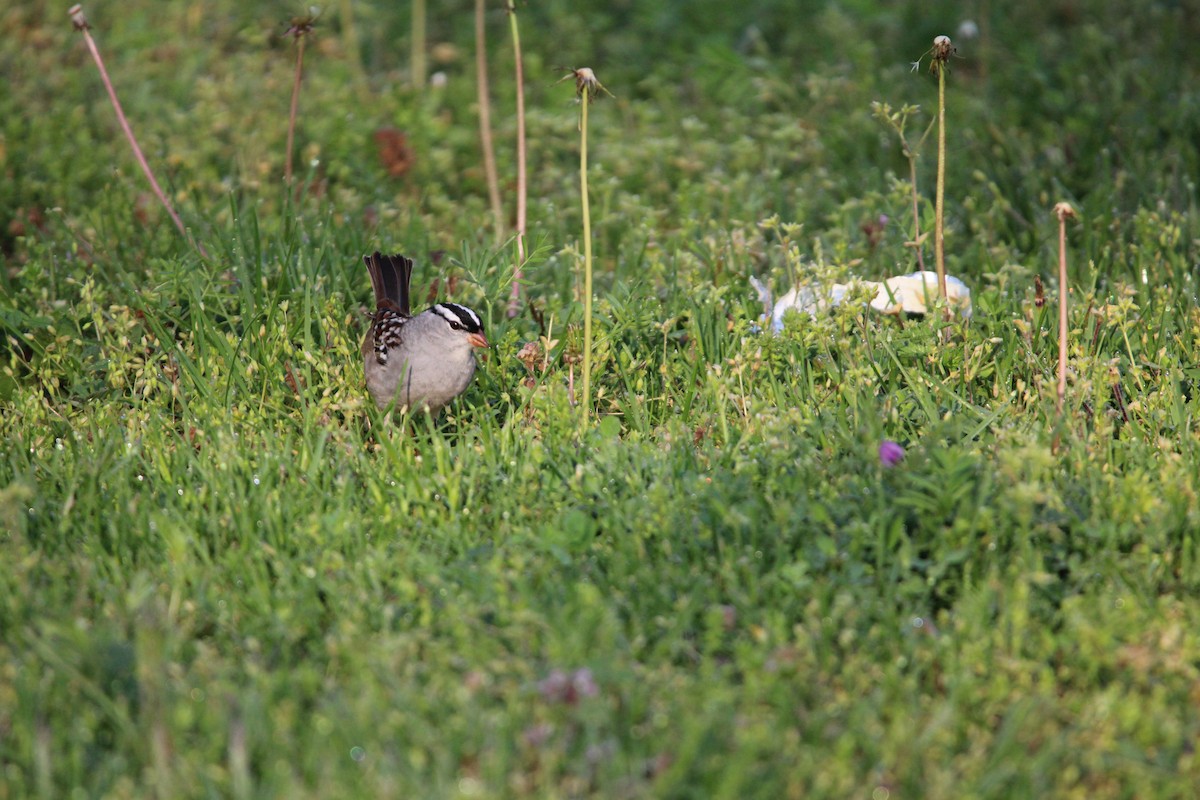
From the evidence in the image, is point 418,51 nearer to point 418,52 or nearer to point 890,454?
point 418,52

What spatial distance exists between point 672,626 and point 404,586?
2.39 feet

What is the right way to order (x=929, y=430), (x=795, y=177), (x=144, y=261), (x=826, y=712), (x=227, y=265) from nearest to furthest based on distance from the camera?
(x=826, y=712) < (x=929, y=430) < (x=227, y=265) < (x=144, y=261) < (x=795, y=177)

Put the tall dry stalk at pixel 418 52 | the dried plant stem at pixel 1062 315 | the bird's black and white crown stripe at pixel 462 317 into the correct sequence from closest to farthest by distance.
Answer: the dried plant stem at pixel 1062 315, the bird's black and white crown stripe at pixel 462 317, the tall dry stalk at pixel 418 52

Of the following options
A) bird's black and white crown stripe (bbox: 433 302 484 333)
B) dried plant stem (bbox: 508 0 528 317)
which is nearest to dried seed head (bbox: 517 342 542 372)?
bird's black and white crown stripe (bbox: 433 302 484 333)

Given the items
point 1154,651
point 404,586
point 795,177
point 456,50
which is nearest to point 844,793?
point 1154,651

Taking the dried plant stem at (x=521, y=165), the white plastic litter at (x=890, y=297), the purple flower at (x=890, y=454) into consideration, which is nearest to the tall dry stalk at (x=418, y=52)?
the dried plant stem at (x=521, y=165)

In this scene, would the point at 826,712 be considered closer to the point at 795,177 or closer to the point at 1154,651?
the point at 1154,651

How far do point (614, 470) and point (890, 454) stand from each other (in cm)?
87

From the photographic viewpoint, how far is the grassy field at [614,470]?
3.08m

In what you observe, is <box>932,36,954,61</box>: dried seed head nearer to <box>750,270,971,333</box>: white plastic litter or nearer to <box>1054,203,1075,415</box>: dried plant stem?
<box>1054,203,1075,415</box>: dried plant stem

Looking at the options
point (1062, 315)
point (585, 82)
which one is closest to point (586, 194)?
point (585, 82)

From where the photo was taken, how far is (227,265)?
548cm

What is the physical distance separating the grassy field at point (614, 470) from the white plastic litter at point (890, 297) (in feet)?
0.41

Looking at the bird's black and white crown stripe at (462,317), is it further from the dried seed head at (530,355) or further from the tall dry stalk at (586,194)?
the tall dry stalk at (586,194)
